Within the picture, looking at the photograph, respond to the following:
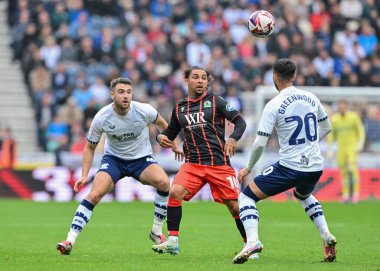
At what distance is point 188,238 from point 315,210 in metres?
3.82

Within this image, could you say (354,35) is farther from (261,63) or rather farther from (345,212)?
(345,212)

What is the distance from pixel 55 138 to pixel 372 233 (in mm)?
12612

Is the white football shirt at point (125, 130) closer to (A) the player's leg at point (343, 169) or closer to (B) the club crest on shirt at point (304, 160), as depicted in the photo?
(B) the club crest on shirt at point (304, 160)

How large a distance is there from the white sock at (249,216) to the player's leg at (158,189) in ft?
6.39

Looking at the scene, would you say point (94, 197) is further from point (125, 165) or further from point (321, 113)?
point (321, 113)

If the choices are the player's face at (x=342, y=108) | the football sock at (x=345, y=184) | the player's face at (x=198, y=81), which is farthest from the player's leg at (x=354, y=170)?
the player's face at (x=198, y=81)

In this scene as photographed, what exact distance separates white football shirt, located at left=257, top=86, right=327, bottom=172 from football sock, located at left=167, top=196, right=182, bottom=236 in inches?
64.9

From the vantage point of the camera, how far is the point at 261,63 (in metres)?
30.4

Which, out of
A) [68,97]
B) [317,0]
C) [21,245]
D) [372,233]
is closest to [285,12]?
[317,0]

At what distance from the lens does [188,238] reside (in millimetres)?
15133

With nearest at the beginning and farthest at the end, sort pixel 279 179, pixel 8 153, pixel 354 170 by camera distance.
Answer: pixel 279 179 < pixel 354 170 < pixel 8 153

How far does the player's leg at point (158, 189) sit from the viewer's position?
1303cm

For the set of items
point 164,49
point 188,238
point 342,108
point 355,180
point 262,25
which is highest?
point 164,49

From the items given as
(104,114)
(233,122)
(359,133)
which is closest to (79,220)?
(104,114)
